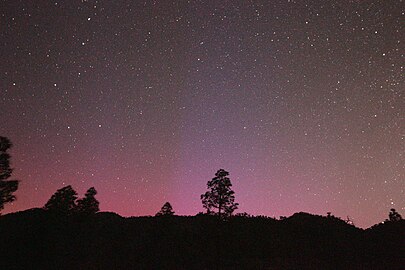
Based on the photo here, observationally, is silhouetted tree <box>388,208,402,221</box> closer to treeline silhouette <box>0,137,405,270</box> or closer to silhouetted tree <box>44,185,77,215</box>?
treeline silhouette <box>0,137,405,270</box>

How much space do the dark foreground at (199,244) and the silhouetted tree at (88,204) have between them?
1.31m

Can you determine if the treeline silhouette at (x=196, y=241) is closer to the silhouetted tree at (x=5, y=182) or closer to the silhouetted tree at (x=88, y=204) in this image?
the silhouetted tree at (x=88, y=204)

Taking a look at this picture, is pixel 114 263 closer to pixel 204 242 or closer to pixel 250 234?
pixel 204 242

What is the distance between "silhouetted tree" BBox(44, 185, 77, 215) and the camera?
36.2 metres

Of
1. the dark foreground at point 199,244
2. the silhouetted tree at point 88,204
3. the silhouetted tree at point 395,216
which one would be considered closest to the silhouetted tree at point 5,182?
the dark foreground at point 199,244

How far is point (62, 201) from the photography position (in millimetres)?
37312

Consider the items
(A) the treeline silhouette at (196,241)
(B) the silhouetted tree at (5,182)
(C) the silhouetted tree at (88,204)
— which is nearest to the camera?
(B) the silhouetted tree at (5,182)

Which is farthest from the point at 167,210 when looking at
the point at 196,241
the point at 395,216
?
the point at 395,216

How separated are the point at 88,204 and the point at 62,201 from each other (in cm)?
699

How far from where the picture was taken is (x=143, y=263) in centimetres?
4109

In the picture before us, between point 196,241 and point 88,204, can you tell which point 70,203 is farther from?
point 196,241

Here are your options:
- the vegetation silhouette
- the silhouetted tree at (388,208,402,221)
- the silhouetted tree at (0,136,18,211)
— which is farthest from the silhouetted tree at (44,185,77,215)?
the silhouetted tree at (388,208,402,221)

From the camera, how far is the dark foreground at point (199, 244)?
33750 mm

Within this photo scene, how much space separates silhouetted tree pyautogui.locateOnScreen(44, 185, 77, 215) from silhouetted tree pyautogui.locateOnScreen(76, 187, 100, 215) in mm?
3917
